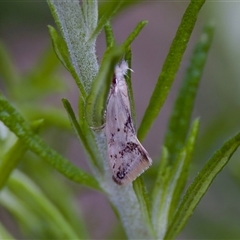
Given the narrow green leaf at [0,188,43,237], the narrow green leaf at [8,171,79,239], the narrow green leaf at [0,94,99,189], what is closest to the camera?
the narrow green leaf at [0,94,99,189]

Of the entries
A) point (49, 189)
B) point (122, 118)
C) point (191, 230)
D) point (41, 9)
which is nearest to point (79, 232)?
point (49, 189)

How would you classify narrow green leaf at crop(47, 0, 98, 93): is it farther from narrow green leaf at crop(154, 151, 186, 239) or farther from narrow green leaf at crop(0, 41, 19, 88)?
narrow green leaf at crop(0, 41, 19, 88)

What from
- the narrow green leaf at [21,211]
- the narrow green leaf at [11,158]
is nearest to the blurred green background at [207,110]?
the narrow green leaf at [21,211]

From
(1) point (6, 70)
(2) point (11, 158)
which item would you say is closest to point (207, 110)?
(1) point (6, 70)

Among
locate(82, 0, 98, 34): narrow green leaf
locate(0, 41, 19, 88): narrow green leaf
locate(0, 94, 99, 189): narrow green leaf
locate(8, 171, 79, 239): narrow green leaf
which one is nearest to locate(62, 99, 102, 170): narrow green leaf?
locate(0, 94, 99, 189): narrow green leaf

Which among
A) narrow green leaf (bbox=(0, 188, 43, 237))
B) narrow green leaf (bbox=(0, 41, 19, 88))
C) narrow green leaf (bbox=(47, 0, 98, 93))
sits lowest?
narrow green leaf (bbox=(0, 188, 43, 237))

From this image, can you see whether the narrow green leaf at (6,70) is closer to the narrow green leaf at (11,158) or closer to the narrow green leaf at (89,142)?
the narrow green leaf at (11,158)

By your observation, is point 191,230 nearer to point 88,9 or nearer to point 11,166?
point 11,166
